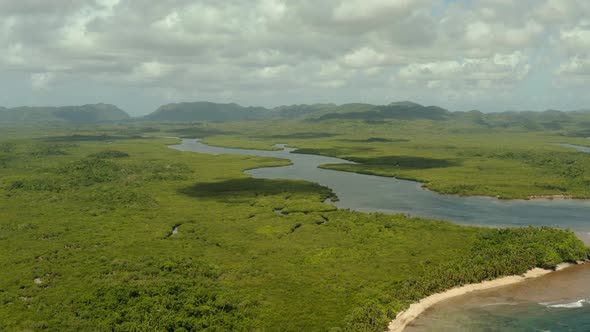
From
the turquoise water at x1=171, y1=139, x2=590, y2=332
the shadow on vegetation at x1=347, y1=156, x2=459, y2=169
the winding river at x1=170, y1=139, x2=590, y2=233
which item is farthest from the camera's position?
the shadow on vegetation at x1=347, y1=156, x2=459, y2=169

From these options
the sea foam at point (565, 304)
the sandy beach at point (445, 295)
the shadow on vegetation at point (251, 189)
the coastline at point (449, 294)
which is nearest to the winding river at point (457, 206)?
the shadow on vegetation at point (251, 189)

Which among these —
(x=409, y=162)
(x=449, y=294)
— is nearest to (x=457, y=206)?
(x=449, y=294)

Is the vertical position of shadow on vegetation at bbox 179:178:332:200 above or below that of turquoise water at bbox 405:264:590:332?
above

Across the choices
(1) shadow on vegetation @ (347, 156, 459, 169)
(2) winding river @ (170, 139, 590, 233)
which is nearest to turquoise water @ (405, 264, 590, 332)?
(2) winding river @ (170, 139, 590, 233)

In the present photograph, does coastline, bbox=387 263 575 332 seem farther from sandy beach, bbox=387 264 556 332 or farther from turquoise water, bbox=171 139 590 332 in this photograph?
turquoise water, bbox=171 139 590 332

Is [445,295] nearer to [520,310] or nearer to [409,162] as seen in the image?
[520,310]

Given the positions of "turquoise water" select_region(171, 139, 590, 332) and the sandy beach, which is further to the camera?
"turquoise water" select_region(171, 139, 590, 332)
